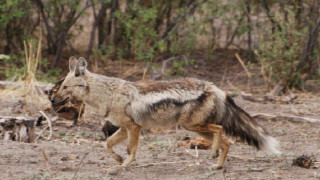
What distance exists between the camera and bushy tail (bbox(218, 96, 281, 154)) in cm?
696

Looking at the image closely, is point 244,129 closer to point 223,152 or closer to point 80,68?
point 223,152

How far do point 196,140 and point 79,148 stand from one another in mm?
1647

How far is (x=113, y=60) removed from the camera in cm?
1506

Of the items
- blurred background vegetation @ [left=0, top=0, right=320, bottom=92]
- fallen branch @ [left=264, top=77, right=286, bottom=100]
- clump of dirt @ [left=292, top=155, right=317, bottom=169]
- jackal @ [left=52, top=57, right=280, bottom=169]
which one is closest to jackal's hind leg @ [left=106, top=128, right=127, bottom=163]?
jackal @ [left=52, top=57, right=280, bottom=169]

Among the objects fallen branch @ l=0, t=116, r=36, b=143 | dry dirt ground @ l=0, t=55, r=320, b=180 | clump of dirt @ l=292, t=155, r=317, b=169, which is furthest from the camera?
fallen branch @ l=0, t=116, r=36, b=143

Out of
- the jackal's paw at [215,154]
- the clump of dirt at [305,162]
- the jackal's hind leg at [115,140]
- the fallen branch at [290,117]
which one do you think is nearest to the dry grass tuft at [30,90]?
the jackal's hind leg at [115,140]

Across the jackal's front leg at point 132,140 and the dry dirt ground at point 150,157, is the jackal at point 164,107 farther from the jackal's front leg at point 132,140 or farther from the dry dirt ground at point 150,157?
the dry dirt ground at point 150,157

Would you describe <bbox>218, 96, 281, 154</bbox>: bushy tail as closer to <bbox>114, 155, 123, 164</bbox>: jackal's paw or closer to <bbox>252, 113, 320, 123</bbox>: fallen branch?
<bbox>114, 155, 123, 164</bbox>: jackal's paw

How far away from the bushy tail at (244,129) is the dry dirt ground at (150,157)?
27cm

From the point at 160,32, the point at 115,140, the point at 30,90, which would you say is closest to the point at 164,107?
the point at 115,140

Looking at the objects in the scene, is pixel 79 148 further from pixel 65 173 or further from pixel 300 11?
pixel 300 11

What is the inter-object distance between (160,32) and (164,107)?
8601 millimetres

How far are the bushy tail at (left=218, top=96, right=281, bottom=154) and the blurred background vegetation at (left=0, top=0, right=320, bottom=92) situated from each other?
5.50 m

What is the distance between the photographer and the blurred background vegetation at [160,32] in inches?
497
